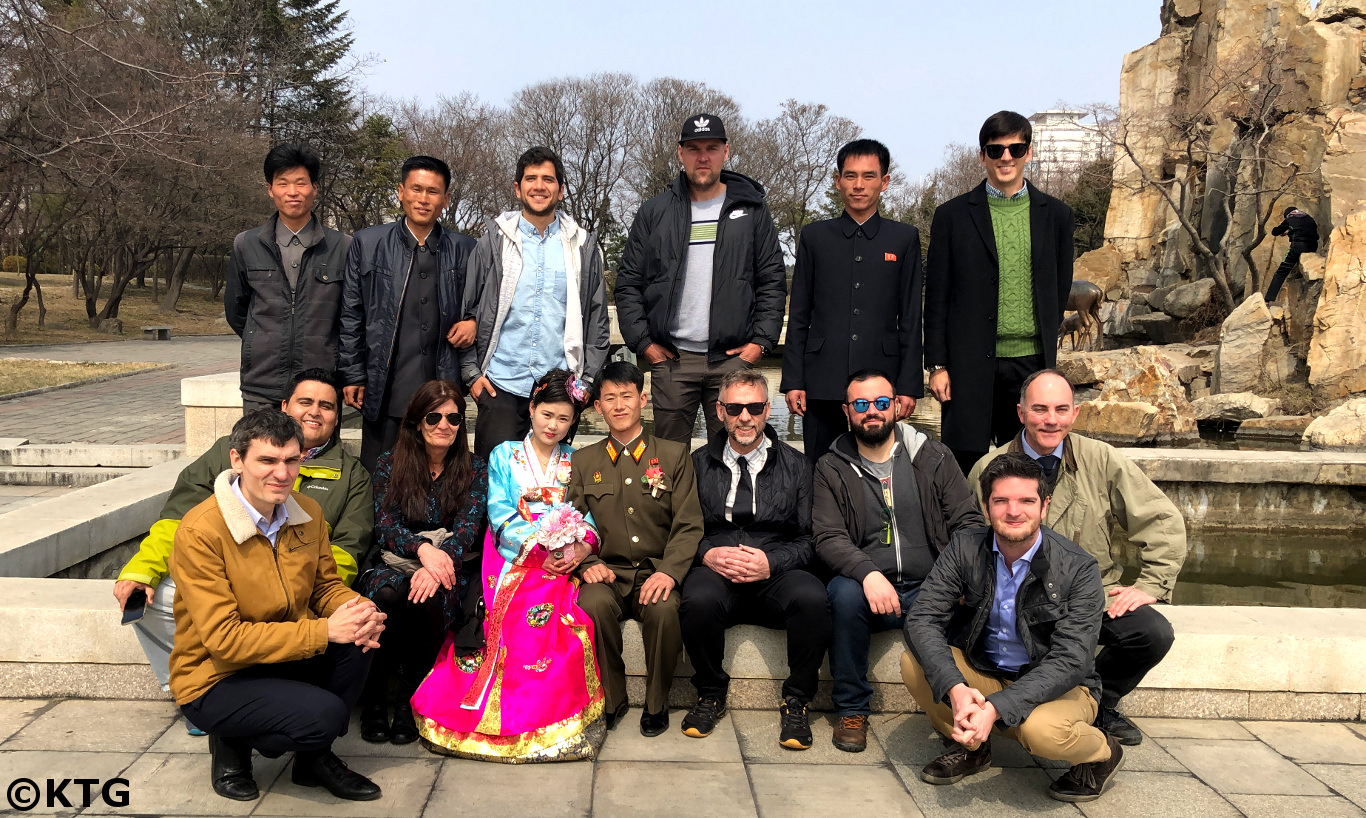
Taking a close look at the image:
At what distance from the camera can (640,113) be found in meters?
37.5

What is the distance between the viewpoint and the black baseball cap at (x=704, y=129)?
Result: 4.33 metres

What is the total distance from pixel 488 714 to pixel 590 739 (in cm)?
37

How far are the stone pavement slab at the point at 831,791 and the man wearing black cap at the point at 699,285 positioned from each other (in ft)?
5.66

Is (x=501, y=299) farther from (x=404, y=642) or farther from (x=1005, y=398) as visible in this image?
(x=1005, y=398)

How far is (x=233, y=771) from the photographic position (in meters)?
2.89

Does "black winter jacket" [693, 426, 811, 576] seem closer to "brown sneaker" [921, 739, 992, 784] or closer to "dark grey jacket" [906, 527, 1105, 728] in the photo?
"dark grey jacket" [906, 527, 1105, 728]

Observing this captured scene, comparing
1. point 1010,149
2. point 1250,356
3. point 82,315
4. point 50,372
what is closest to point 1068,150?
point 1250,356

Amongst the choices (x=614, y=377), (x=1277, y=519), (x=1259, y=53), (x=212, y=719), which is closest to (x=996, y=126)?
(x=614, y=377)

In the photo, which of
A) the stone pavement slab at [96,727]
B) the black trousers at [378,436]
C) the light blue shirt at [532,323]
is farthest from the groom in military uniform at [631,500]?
the stone pavement slab at [96,727]

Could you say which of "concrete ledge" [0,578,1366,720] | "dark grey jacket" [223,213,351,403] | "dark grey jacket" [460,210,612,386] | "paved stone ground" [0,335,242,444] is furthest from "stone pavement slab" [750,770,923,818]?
"paved stone ground" [0,335,242,444]

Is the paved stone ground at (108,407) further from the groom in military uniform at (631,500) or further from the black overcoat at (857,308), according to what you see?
the black overcoat at (857,308)

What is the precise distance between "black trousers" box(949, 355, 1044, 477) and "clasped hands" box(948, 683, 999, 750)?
143cm

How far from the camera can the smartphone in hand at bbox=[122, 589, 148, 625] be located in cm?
310

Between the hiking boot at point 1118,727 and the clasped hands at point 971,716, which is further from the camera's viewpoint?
the hiking boot at point 1118,727
